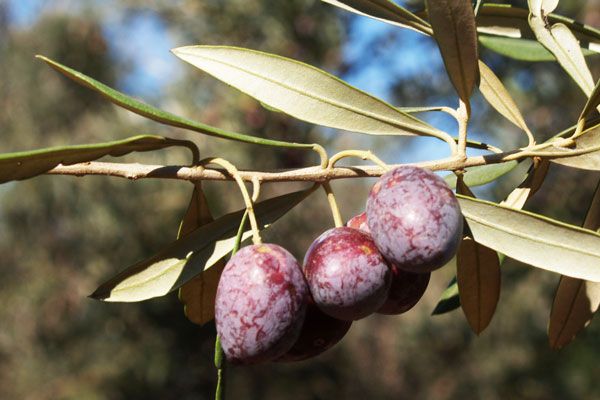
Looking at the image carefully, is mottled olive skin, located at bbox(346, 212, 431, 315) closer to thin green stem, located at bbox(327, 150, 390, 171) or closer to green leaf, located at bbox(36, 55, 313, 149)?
thin green stem, located at bbox(327, 150, 390, 171)

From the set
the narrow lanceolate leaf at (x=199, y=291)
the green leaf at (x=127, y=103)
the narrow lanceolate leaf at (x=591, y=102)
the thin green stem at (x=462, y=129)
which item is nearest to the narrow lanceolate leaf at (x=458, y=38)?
the thin green stem at (x=462, y=129)

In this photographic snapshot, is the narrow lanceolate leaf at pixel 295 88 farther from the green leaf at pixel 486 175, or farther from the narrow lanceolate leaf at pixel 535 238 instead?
the green leaf at pixel 486 175

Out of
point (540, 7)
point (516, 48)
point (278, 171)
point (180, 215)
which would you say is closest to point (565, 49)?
point (540, 7)

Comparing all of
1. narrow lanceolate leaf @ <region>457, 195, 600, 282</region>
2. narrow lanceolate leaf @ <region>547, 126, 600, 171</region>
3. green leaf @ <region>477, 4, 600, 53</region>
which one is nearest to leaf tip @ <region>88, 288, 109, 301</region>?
narrow lanceolate leaf @ <region>457, 195, 600, 282</region>

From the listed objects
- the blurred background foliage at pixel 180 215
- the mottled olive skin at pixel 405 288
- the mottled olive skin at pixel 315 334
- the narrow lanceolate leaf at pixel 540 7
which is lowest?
the blurred background foliage at pixel 180 215

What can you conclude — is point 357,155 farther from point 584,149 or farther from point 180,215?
point 180,215

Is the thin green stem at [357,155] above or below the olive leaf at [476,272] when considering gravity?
above
